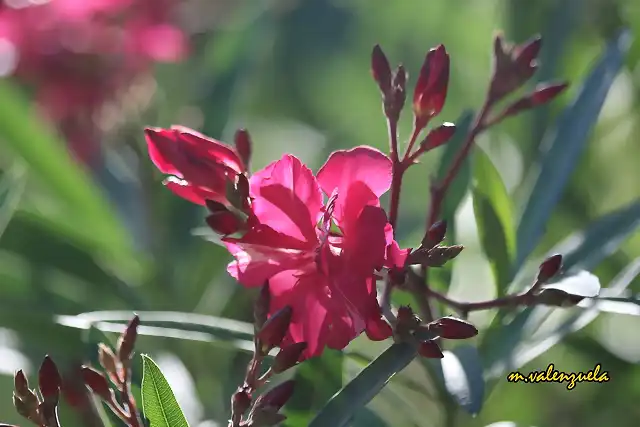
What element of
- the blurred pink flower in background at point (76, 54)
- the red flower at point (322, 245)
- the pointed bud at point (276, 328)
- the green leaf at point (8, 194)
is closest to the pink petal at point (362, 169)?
the red flower at point (322, 245)

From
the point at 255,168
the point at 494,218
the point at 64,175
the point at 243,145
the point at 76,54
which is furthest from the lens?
the point at 255,168

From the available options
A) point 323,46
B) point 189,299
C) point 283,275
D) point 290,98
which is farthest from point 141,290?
point 323,46

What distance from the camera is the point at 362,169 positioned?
63cm

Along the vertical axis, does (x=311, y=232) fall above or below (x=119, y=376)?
above

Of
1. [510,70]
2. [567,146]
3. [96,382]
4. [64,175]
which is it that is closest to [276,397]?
[96,382]

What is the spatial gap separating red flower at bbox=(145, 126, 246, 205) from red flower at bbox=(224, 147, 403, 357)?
0.03m

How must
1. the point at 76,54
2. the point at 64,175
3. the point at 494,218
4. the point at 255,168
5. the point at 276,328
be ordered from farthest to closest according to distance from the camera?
the point at 255,168 → the point at 76,54 → the point at 64,175 → the point at 494,218 → the point at 276,328

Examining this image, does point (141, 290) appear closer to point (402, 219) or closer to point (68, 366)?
point (68, 366)

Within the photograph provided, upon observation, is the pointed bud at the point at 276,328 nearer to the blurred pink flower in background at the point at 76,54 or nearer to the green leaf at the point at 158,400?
the green leaf at the point at 158,400

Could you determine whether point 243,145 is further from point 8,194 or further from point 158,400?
point 8,194

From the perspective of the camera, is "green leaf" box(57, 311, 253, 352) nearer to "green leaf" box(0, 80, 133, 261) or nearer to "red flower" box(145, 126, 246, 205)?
"red flower" box(145, 126, 246, 205)

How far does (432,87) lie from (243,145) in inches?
6.5

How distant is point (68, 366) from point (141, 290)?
0.25 metres

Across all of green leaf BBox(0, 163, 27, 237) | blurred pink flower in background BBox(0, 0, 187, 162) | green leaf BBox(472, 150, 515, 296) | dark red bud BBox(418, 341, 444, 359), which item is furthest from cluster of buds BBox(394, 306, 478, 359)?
blurred pink flower in background BBox(0, 0, 187, 162)
